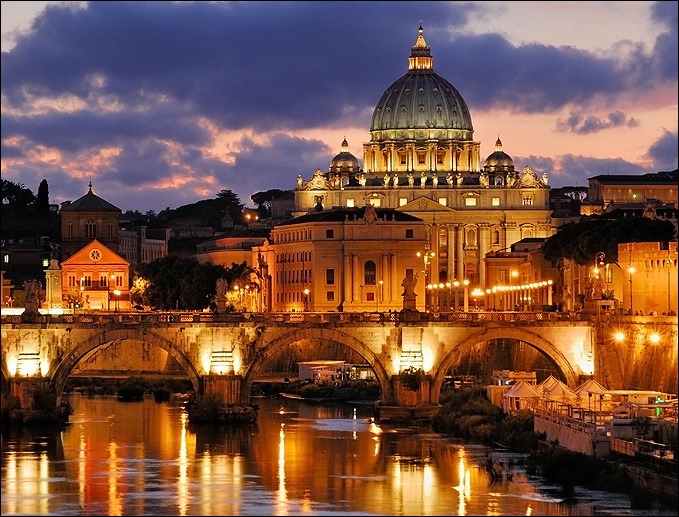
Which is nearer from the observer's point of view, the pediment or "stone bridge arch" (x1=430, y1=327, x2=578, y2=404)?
"stone bridge arch" (x1=430, y1=327, x2=578, y2=404)

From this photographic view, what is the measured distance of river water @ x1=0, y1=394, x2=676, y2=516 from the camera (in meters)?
62.2

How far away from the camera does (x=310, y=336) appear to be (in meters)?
87.9

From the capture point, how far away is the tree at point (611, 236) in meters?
102

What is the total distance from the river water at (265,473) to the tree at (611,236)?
18.3 m

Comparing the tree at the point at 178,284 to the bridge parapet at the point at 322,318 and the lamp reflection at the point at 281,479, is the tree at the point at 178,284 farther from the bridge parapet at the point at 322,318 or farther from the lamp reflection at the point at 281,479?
the lamp reflection at the point at 281,479

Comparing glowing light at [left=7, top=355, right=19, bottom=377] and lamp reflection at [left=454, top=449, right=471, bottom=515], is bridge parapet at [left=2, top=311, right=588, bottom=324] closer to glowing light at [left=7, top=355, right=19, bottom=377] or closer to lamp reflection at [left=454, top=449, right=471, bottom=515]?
glowing light at [left=7, top=355, right=19, bottom=377]

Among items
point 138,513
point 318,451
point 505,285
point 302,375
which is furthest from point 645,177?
point 138,513

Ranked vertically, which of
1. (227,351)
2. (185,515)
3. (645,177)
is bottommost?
(185,515)

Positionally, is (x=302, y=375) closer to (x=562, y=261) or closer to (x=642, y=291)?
(x=562, y=261)

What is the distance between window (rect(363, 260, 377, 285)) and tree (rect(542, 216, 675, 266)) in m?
43.8

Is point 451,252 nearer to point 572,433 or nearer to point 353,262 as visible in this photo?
point 353,262

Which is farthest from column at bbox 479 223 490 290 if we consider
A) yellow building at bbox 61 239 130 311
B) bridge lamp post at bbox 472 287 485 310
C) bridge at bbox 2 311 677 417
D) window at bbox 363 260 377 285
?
bridge at bbox 2 311 677 417

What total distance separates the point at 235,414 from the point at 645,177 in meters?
118

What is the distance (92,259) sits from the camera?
6122 inches
